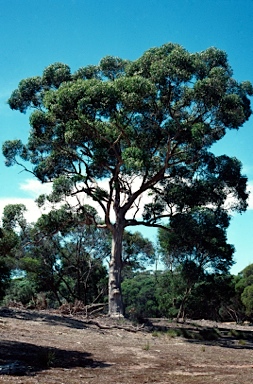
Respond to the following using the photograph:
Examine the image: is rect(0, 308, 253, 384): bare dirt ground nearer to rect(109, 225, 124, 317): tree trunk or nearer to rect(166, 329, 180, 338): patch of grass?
rect(166, 329, 180, 338): patch of grass

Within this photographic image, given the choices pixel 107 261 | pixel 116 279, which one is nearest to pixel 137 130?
pixel 116 279

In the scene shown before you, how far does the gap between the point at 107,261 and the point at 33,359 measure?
989 inches

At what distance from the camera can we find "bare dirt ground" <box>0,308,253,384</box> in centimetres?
721

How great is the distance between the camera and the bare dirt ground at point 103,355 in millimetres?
7207

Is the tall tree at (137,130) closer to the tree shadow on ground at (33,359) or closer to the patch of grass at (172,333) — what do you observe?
the patch of grass at (172,333)

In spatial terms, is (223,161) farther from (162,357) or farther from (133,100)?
(162,357)

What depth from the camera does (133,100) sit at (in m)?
16.7

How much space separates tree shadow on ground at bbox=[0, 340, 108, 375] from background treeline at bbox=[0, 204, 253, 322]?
20.8ft

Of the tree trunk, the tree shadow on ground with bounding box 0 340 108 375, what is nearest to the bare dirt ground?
the tree shadow on ground with bounding box 0 340 108 375

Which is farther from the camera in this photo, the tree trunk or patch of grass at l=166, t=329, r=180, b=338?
the tree trunk

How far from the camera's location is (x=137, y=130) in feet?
64.8

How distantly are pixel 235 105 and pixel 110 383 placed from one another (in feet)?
46.6

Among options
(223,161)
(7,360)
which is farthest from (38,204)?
(7,360)

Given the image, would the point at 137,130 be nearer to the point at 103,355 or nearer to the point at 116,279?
the point at 116,279
